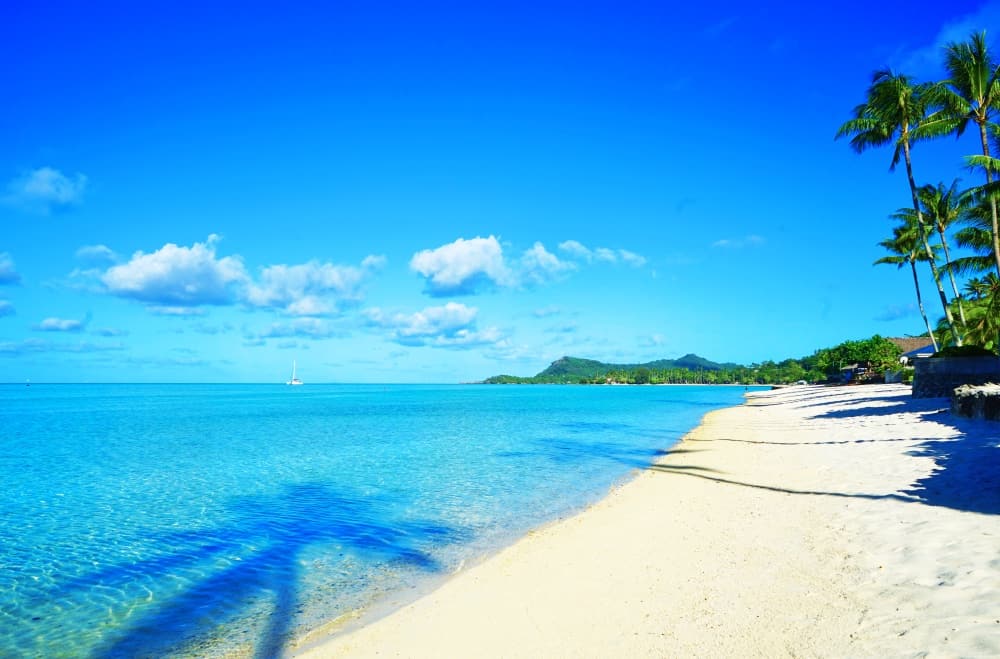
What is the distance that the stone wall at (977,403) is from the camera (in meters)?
17.1

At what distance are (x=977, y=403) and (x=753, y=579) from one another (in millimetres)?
16647

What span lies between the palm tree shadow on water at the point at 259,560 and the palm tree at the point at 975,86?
2788cm

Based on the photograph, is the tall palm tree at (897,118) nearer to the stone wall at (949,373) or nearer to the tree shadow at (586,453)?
the stone wall at (949,373)

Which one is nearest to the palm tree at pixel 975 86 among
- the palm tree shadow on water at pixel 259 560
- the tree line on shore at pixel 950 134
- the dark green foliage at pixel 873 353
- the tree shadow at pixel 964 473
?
the tree line on shore at pixel 950 134

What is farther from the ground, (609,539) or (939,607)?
(939,607)

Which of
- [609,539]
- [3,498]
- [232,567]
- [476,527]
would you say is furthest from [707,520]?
[3,498]

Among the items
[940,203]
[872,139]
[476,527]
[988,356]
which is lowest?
[476,527]

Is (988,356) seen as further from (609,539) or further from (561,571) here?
(561,571)

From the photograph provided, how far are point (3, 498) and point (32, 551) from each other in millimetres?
8487

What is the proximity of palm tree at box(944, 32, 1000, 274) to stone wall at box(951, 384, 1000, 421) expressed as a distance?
854cm

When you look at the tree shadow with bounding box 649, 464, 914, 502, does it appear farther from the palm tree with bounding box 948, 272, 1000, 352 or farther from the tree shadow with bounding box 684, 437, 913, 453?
the palm tree with bounding box 948, 272, 1000, 352

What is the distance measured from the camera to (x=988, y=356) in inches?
1003

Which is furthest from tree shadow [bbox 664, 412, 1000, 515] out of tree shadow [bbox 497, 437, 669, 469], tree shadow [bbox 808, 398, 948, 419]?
tree shadow [bbox 808, 398, 948, 419]

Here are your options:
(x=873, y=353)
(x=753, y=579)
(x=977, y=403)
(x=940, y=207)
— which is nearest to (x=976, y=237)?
(x=940, y=207)
